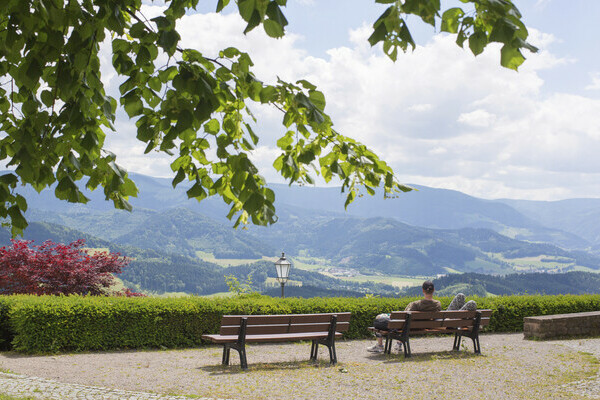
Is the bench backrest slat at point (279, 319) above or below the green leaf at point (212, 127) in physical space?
below

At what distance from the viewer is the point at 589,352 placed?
10852mm

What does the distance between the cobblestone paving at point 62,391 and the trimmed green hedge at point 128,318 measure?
2975mm

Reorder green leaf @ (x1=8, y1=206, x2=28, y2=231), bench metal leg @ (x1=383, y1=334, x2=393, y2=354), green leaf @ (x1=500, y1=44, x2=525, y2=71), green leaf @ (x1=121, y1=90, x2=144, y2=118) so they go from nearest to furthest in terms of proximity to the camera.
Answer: green leaf @ (x1=500, y1=44, x2=525, y2=71)
green leaf @ (x1=121, y1=90, x2=144, y2=118)
green leaf @ (x1=8, y1=206, x2=28, y2=231)
bench metal leg @ (x1=383, y1=334, x2=393, y2=354)

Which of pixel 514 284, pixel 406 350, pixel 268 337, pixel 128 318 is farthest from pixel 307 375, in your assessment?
pixel 514 284

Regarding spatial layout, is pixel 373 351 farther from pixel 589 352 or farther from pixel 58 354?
pixel 58 354

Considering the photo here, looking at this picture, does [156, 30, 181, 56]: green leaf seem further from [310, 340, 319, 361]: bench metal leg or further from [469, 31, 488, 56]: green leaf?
[310, 340, 319, 361]: bench metal leg

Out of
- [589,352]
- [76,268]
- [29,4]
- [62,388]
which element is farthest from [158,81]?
[76,268]

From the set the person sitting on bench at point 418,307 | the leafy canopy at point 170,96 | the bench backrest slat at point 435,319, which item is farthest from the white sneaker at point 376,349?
the leafy canopy at point 170,96

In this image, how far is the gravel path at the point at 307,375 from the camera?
709 centimetres

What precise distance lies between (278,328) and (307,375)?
4.24ft

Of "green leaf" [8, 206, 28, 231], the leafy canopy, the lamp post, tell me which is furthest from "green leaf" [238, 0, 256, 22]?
the lamp post

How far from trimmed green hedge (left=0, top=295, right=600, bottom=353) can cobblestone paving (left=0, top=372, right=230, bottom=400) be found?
2.97 metres

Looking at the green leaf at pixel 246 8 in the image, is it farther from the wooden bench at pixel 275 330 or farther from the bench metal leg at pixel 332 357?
the bench metal leg at pixel 332 357

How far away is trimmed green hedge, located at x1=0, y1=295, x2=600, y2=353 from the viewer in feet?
34.2
